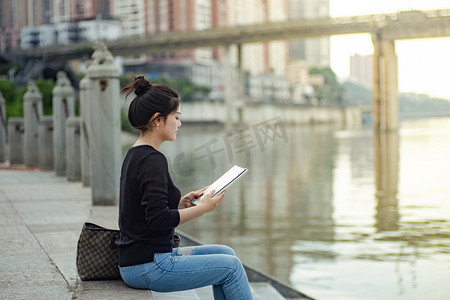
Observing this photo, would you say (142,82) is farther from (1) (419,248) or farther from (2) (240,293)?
(1) (419,248)

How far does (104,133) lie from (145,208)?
5006 mm

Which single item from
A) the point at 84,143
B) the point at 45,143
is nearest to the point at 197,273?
the point at 84,143

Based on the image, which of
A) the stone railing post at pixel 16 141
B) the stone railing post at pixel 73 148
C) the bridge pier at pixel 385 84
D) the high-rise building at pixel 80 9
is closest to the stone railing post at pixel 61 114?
the stone railing post at pixel 73 148

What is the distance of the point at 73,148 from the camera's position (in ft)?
39.8


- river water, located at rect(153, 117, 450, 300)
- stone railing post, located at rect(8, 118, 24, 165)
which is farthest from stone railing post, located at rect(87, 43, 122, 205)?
stone railing post, located at rect(8, 118, 24, 165)

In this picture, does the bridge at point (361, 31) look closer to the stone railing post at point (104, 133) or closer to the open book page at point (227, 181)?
the stone railing post at point (104, 133)

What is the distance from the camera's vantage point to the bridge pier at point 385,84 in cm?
8212

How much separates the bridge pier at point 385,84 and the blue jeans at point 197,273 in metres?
79.7

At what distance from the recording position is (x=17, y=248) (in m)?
5.97

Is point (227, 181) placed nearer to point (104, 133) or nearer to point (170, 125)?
point (170, 125)

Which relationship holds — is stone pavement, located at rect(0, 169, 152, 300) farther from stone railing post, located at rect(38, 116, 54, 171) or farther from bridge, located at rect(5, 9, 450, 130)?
bridge, located at rect(5, 9, 450, 130)

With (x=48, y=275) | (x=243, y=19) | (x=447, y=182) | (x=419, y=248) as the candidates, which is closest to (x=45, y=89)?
(x=447, y=182)

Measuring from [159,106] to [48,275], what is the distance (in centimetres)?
170

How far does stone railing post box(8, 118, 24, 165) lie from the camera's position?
56.8 ft
